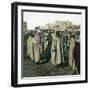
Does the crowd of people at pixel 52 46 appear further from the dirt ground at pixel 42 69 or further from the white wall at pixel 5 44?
the white wall at pixel 5 44

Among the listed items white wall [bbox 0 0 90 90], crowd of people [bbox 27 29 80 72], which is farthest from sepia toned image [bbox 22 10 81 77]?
white wall [bbox 0 0 90 90]

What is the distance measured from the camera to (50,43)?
203cm

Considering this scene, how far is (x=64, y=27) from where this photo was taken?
2080mm

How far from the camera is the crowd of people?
6.52ft

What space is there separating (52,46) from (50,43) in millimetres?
26

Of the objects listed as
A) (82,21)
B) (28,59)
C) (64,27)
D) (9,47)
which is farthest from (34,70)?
(82,21)

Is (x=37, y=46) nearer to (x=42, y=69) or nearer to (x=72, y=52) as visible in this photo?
(x=42, y=69)

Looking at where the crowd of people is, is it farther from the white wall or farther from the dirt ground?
the white wall

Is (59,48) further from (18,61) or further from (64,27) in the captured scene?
(18,61)

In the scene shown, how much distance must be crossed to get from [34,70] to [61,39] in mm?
296

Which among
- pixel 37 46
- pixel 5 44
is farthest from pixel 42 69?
pixel 5 44

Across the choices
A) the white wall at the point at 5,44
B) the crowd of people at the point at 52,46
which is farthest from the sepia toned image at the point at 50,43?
the white wall at the point at 5,44

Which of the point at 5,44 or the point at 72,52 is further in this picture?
the point at 72,52

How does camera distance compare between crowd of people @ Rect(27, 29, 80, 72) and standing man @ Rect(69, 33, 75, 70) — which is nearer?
crowd of people @ Rect(27, 29, 80, 72)
